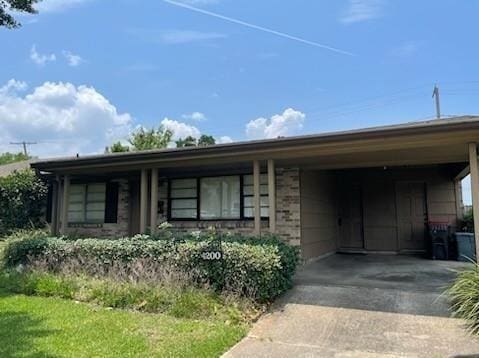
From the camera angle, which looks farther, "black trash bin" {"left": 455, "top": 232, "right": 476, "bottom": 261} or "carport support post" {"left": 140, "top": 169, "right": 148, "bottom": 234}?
"black trash bin" {"left": 455, "top": 232, "right": 476, "bottom": 261}

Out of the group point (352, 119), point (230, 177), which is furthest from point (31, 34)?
point (352, 119)

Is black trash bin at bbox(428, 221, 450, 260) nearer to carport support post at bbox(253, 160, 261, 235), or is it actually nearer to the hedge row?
the hedge row

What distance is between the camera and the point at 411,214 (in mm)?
12664

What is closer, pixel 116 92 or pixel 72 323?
pixel 72 323

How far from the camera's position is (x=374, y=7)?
425 inches

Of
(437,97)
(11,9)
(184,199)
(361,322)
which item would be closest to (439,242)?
(361,322)

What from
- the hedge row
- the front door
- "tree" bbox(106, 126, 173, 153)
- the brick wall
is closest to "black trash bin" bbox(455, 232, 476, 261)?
the front door

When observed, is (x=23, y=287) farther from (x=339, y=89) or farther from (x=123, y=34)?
(x=339, y=89)

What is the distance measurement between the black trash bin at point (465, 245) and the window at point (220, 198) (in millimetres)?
6017

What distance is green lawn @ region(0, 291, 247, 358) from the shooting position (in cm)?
491

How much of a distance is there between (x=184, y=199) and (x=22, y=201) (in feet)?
21.2

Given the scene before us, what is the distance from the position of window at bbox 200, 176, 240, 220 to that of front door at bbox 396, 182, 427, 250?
216 inches

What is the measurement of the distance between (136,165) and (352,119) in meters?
16.6

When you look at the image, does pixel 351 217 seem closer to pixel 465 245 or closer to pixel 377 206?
pixel 377 206
